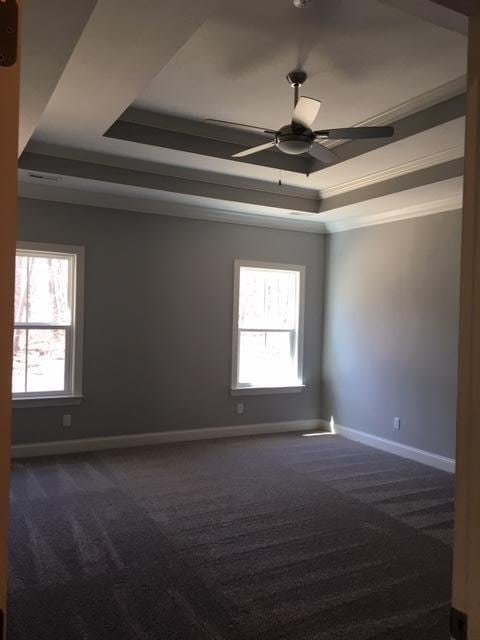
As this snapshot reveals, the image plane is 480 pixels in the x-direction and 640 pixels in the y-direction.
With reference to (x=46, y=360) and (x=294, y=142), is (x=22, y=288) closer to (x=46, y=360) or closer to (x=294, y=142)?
(x=46, y=360)

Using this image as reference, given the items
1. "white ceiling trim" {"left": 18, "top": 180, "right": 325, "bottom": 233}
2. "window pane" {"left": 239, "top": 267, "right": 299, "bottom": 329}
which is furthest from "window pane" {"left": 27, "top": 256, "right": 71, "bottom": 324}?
"window pane" {"left": 239, "top": 267, "right": 299, "bottom": 329}

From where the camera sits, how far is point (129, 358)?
5691mm

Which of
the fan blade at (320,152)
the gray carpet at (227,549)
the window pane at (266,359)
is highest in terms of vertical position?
the fan blade at (320,152)

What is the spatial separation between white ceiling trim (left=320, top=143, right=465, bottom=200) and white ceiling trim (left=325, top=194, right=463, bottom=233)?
43 centimetres

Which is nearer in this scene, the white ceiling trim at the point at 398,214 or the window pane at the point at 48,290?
the white ceiling trim at the point at 398,214

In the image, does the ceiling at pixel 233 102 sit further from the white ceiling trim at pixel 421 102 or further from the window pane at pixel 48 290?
the window pane at pixel 48 290

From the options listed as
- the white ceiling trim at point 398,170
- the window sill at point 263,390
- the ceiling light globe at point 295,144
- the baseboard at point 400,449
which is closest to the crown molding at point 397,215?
the white ceiling trim at point 398,170

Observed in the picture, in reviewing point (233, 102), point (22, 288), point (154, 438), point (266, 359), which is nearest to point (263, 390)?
point (266, 359)

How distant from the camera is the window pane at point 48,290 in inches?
207

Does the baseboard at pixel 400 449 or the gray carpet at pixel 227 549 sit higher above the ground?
the baseboard at pixel 400 449

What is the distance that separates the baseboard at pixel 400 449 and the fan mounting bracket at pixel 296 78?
12.1 feet

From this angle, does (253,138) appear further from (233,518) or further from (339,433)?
(339,433)

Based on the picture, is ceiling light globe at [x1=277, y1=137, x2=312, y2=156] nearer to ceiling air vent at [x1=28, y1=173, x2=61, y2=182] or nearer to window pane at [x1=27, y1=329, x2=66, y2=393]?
ceiling air vent at [x1=28, y1=173, x2=61, y2=182]

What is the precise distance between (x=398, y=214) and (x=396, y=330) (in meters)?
1.25
